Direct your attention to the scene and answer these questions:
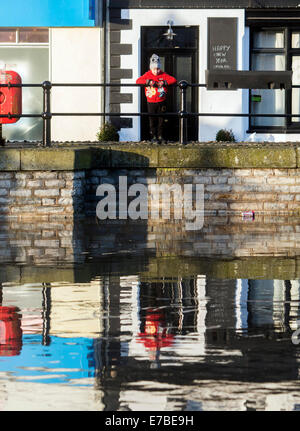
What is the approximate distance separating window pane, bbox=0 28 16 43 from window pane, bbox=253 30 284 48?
5.25 meters

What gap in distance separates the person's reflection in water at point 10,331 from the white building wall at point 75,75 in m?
18.2

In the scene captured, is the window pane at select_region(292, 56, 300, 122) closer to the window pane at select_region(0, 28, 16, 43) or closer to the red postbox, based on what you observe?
the window pane at select_region(0, 28, 16, 43)

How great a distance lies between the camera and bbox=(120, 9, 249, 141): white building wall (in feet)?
85.3

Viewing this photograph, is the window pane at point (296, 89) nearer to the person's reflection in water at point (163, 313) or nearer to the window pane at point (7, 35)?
the window pane at point (7, 35)

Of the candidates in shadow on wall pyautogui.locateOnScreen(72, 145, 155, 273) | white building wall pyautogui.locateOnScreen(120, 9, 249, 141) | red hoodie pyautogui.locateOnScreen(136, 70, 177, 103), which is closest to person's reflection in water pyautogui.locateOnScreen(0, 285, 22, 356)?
shadow on wall pyautogui.locateOnScreen(72, 145, 155, 273)

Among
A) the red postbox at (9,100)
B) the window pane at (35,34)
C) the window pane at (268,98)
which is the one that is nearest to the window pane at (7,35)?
the window pane at (35,34)

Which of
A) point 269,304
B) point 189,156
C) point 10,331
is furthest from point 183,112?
point 10,331

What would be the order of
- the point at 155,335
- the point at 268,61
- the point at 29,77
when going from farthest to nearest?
1. the point at 29,77
2. the point at 268,61
3. the point at 155,335

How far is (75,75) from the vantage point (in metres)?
27.1

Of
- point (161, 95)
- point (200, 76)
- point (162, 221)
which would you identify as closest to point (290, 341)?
point (162, 221)

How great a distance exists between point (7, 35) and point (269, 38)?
568cm

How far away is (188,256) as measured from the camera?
39.5 ft

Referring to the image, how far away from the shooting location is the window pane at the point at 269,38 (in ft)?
86.6

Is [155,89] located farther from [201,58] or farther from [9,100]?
[201,58]
